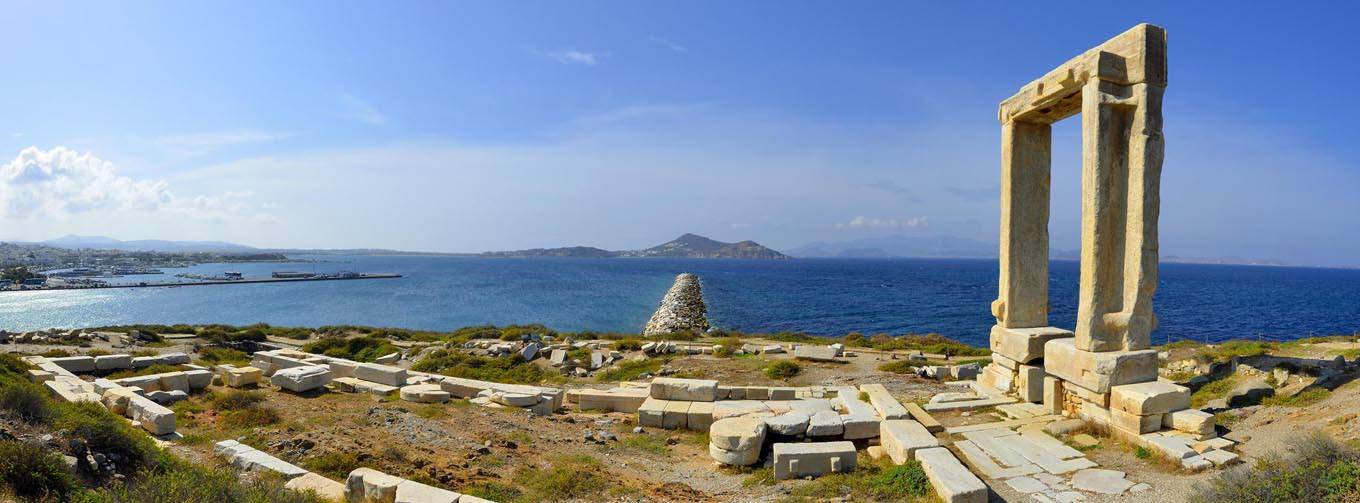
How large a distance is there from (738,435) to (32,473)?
302 inches

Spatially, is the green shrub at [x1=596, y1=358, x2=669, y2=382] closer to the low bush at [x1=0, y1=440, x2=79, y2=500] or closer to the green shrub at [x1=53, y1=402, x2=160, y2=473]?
the green shrub at [x1=53, y1=402, x2=160, y2=473]

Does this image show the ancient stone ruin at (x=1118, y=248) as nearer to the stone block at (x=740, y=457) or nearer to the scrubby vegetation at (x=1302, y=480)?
the scrubby vegetation at (x=1302, y=480)

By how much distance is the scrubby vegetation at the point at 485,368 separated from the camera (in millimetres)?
17031

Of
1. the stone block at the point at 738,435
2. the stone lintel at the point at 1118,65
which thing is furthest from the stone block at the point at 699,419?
the stone lintel at the point at 1118,65

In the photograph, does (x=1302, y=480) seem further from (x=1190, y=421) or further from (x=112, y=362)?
(x=112, y=362)

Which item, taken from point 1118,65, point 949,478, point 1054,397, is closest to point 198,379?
point 949,478

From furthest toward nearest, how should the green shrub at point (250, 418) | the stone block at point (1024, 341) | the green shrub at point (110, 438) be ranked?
the stone block at point (1024, 341)
the green shrub at point (250, 418)
the green shrub at point (110, 438)

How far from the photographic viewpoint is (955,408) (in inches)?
423

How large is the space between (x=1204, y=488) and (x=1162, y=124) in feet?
18.5

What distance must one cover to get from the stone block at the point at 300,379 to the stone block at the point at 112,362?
5255 mm

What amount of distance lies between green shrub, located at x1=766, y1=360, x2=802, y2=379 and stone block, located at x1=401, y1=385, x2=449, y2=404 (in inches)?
313

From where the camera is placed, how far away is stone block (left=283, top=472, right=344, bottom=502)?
704cm

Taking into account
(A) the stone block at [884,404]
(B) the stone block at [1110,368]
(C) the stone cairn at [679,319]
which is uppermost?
(B) the stone block at [1110,368]

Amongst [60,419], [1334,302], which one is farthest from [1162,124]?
[1334,302]
